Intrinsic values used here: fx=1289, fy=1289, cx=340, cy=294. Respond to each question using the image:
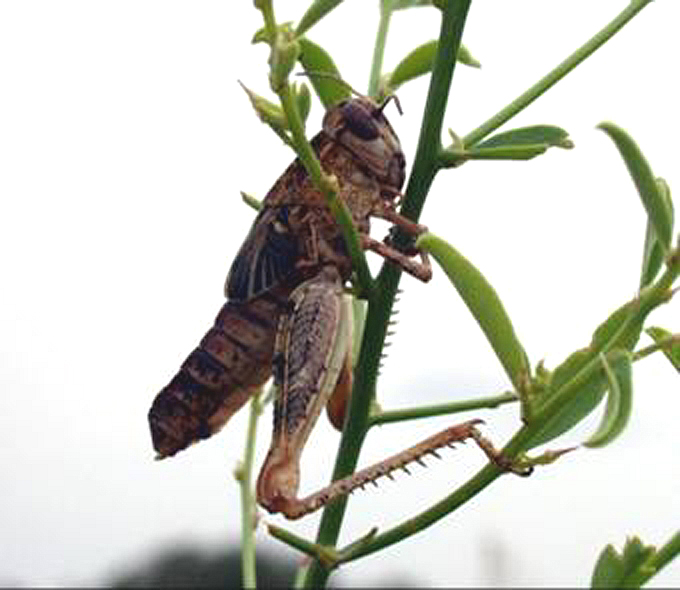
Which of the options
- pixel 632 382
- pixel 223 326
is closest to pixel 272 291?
pixel 223 326

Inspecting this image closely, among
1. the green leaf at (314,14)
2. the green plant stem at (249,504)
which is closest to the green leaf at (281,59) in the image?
the green leaf at (314,14)

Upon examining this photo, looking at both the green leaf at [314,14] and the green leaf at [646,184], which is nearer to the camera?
the green leaf at [646,184]

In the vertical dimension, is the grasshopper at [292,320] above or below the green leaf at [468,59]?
below

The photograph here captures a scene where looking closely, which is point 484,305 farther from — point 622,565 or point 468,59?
point 468,59

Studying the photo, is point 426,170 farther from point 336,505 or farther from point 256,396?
point 256,396

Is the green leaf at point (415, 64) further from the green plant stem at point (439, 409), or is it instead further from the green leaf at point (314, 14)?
the green plant stem at point (439, 409)

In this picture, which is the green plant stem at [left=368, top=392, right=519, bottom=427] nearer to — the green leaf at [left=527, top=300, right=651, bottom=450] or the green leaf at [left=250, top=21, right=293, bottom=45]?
the green leaf at [left=527, top=300, right=651, bottom=450]
